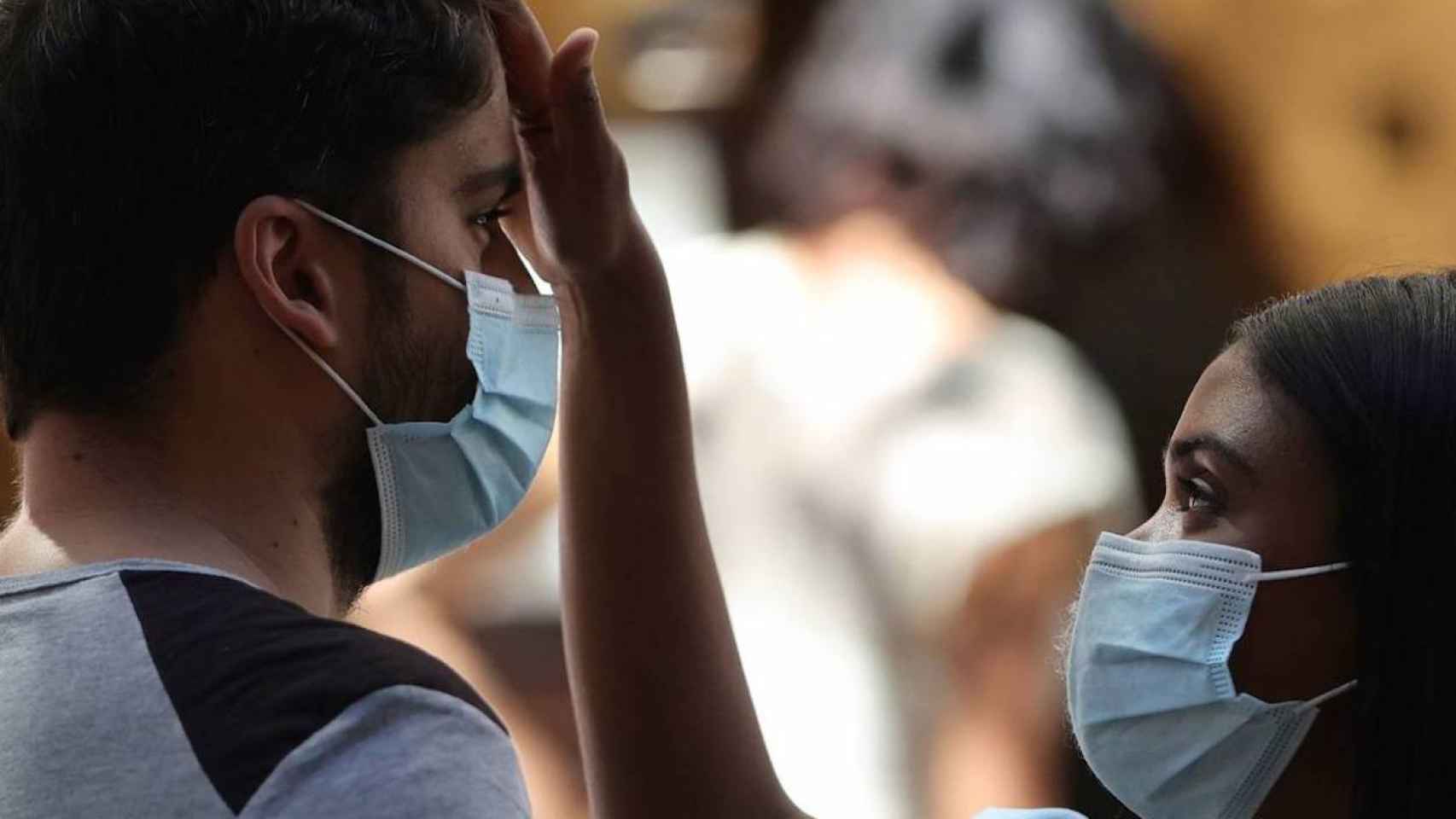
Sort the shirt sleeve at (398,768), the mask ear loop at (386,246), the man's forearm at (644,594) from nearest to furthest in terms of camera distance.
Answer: the shirt sleeve at (398,768) → the mask ear loop at (386,246) → the man's forearm at (644,594)

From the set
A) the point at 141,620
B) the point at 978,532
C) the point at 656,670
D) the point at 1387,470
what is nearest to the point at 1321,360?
the point at 1387,470

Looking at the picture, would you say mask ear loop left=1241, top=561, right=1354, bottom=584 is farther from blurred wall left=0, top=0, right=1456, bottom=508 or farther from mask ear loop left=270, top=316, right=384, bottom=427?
blurred wall left=0, top=0, right=1456, bottom=508

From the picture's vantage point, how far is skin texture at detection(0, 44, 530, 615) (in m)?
1.06

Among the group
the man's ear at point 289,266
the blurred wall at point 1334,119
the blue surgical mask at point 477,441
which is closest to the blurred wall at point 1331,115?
the blurred wall at point 1334,119

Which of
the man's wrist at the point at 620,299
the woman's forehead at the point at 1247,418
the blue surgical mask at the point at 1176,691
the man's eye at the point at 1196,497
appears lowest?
the blue surgical mask at the point at 1176,691

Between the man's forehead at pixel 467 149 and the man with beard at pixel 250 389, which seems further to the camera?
the man's forehead at pixel 467 149

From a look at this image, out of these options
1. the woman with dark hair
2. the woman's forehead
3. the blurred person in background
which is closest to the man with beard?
the woman with dark hair

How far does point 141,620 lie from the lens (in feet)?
3.05

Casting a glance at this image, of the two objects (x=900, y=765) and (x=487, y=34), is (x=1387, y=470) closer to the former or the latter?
(x=487, y=34)

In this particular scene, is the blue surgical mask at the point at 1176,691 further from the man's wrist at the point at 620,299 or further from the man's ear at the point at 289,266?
the man's ear at the point at 289,266

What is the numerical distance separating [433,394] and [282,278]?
17 cm

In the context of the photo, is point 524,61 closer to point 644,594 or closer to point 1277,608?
point 644,594

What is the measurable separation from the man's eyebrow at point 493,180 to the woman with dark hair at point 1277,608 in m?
0.52

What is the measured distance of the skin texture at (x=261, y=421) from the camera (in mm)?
1061
